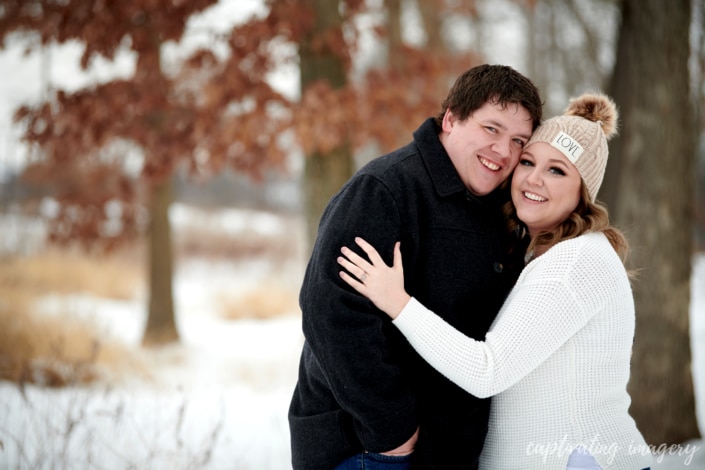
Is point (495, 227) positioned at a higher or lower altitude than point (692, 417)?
higher

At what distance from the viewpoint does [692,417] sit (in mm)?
4465

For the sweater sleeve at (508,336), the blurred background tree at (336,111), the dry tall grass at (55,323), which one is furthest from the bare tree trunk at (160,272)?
the sweater sleeve at (508,336)

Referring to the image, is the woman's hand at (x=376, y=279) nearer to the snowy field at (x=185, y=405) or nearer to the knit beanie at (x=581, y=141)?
the knit beanie at (x=581, y=141)

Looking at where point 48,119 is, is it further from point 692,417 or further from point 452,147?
point 692,417

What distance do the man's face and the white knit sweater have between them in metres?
0.39

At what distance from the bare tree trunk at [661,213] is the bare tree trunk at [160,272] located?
584 cm

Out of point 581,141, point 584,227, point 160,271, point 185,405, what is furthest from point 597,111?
point 160,271

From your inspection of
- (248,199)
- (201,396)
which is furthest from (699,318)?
(248,199)

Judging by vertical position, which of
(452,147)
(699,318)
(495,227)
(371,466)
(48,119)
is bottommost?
(699,318)

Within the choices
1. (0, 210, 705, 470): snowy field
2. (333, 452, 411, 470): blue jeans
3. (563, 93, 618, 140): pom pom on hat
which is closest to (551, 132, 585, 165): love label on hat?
(563, 93, 618, 140): pom pom on hat

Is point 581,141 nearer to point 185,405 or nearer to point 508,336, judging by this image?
point 508,336

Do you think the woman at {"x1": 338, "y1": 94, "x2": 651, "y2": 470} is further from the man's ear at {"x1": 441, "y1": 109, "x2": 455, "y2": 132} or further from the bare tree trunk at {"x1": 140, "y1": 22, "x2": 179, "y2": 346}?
the bare tree trunk at {"x1": 140, "y1": 22, "x2": 179, "y2": 346}

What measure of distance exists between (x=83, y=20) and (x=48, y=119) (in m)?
1.12

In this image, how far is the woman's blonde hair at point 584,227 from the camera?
7.45 ft
